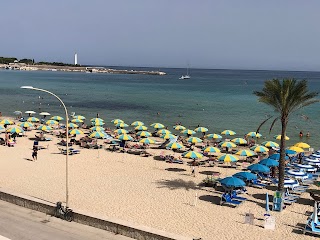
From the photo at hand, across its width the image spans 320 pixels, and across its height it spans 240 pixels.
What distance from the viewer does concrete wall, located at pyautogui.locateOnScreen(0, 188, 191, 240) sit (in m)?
12.3

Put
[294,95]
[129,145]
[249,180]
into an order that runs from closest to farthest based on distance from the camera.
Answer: [294,95] → [249,180] → [129,145]

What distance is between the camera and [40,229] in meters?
13.3

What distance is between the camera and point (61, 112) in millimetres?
55844

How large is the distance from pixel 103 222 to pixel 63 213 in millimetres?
1910

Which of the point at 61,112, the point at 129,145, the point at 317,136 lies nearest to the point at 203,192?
the point at 129,145

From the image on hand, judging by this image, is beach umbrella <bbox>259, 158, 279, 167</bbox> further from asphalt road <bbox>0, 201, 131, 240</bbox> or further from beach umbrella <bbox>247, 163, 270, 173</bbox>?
asphalt road <bbox>0, 201, 131, 240</bbox>

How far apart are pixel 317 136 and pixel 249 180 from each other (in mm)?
23404

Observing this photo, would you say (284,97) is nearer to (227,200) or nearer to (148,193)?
(227,200)

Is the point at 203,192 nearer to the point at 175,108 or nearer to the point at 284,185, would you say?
the point at 284,185

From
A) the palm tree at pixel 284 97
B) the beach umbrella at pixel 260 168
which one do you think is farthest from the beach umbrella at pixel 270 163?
the palm tree at pixel 284 97

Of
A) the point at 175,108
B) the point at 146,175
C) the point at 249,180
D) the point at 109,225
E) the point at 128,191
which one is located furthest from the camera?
the point at 175,108

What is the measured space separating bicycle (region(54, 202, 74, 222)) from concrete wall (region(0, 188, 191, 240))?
0.61 ft

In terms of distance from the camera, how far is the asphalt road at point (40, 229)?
12734 mm

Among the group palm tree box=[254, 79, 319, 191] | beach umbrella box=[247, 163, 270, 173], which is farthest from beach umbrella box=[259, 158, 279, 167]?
palm tree box=[254, 79, 319, 191]
